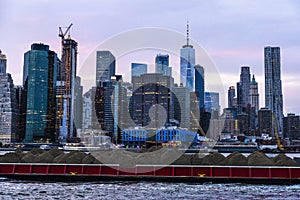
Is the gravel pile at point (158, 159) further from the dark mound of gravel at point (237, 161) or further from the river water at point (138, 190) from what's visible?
the river water at point (138, 190)

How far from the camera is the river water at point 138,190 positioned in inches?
1305

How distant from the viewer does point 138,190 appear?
36.2 metres

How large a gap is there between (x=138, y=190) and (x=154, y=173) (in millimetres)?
5716

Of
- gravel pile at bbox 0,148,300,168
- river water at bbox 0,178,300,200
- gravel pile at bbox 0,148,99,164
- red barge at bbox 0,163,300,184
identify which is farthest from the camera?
gravel pile at bbox 0,148,99,164

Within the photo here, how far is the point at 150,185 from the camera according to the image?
39062 millimetres

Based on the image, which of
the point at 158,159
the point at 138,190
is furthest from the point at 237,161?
the point at 138,190

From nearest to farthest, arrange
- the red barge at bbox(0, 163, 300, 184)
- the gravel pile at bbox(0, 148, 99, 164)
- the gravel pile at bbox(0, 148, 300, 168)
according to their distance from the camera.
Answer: the red barge at bbox(0, 163, 300, 184), the gravel pile at bbox(0, 148, 300, 168), the gravel pile at bbox(0, 148, 99, 164)

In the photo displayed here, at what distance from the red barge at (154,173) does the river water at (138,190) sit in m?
0.91

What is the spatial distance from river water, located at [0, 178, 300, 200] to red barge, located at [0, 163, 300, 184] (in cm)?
91

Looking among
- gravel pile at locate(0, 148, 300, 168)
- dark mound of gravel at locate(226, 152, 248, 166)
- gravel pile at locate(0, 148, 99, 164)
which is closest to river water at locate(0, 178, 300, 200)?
gravel pile at locate(0, 148, 300, 168)

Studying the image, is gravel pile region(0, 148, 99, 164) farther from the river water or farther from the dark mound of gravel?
the dark mound of gravel

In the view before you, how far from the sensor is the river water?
33156mm

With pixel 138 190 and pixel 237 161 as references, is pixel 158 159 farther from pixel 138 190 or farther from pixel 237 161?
pixel 237 161

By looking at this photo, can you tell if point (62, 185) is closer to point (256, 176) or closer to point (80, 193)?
point (80, 193)
